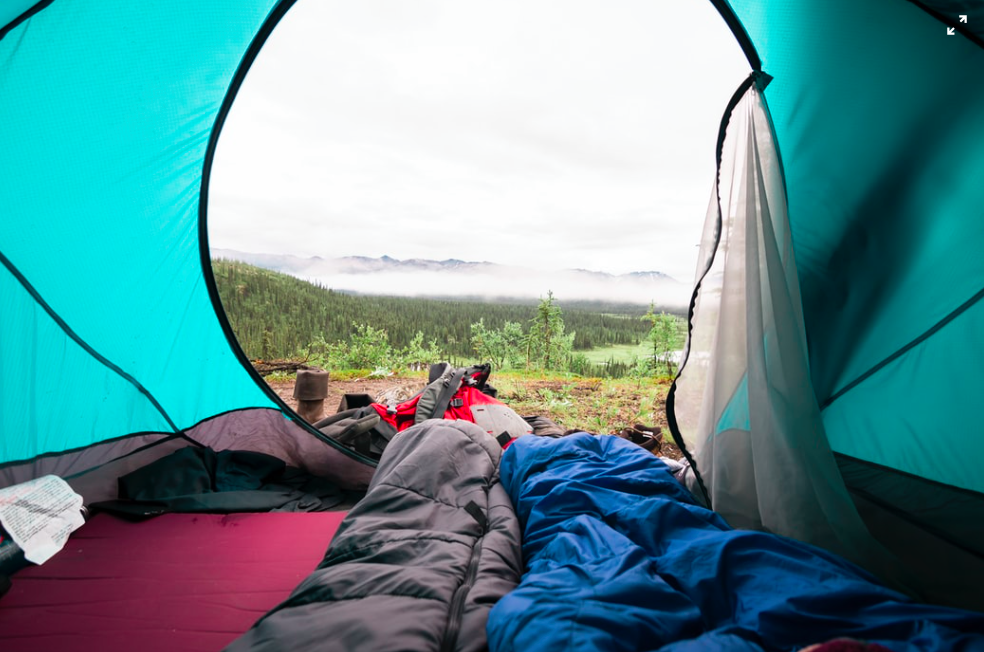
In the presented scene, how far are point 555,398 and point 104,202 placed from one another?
2789mm

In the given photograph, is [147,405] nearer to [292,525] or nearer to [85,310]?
[85,310]

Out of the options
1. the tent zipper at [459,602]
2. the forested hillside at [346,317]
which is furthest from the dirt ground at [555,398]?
the tent zipper at [459,602]

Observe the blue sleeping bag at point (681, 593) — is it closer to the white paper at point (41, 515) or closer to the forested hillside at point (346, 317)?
the white paper at point (41, 515)

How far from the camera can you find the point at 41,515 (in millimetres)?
1358

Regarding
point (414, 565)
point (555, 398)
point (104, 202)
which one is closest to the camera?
point (414, 565)

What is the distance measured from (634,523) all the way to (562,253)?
3.63 m

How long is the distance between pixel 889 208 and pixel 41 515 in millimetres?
2527

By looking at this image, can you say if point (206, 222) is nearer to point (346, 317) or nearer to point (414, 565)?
point (414, 565)

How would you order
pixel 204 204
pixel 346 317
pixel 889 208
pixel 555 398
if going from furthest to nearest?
pixel 346 317
pixel 555 398
pixel 204 204
pixel 889 208

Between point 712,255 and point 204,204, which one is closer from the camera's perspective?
point 712,255

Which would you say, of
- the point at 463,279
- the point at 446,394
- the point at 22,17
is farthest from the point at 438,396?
the point at 463,279

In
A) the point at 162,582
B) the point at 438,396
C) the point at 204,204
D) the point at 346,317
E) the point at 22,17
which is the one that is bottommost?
the point at 162,582

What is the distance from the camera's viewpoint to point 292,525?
1520 millimetres

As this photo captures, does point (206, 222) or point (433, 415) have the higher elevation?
point (206, 222)
